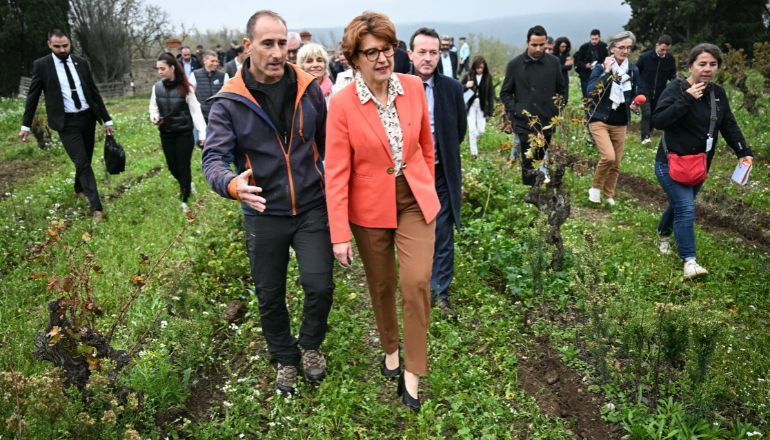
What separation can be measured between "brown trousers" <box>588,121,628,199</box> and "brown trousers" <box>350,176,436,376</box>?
457 centimetres

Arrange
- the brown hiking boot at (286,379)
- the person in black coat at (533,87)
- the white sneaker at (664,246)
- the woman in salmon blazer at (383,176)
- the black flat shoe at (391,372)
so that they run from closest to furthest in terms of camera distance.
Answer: the woman in salmon blazer at (383,176) < the brown hiking boot at (286,379) < the black flat shoe at (391,372) < the white sneaker at (664,246) < the person in black coat at (533,87)

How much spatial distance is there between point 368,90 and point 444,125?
1.26 metres

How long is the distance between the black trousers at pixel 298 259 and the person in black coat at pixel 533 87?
3.49 metres

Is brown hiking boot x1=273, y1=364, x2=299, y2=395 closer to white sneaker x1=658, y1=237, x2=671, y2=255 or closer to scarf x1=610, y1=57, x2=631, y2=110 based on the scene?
white sneaker x1=658, y1=237, x2=671, y2=255

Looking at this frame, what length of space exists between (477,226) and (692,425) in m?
3.29

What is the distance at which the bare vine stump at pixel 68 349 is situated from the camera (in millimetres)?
2936

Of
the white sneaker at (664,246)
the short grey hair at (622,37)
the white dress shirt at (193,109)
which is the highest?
the short grey hair at (622,37)

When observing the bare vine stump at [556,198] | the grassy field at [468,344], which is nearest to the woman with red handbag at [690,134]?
the grassy field at [468,344]

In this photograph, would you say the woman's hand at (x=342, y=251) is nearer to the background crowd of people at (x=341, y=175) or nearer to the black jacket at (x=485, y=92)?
the background crowd of people at (x=341, y=175)

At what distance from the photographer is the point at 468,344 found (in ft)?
13.8

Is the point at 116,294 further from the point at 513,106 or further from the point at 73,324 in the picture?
the point at 513,106

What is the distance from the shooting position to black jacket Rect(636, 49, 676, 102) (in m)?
10.8

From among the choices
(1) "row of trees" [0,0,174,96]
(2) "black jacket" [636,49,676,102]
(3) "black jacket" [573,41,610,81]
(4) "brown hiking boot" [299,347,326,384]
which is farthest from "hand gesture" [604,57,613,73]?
(1) "row of trees" [0,0,174,96]

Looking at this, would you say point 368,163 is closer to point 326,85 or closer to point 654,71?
point 326,85
